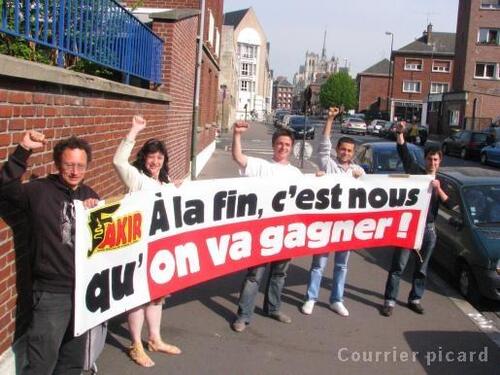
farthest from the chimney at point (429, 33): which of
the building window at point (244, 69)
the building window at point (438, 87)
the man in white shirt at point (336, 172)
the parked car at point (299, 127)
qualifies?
the man in white shirt at point (336, 172)

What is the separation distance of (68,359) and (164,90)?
6847 millimetres

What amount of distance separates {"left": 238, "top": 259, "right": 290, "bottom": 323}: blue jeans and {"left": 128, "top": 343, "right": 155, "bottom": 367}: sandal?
113cm

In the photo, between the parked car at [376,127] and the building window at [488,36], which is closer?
the building window at [488,36]

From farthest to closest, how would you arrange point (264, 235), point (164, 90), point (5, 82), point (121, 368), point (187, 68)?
point (187, 68), point (164, 90), point (264, 235), point (121, 368), point (5, 82)

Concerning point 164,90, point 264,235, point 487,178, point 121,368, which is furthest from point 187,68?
point 121,368

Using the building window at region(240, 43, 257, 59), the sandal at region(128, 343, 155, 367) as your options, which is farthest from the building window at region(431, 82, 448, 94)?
the sandal at region(128, 343, 155, 367)

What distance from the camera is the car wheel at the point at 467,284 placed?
6.83 meters

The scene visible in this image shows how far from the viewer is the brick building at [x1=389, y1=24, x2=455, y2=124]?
7925 centimetres

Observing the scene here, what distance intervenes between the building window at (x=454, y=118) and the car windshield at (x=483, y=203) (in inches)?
1892

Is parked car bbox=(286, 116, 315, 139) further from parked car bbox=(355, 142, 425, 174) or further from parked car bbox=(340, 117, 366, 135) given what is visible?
parked car bbox=(355, 142, 425, 174)

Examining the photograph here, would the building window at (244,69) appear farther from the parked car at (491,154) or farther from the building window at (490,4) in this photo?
the parked car at (491,154)

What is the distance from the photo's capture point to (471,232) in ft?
23.1

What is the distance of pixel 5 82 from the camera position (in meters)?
3.50

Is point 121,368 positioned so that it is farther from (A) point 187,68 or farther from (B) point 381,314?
(A) point 187,68
